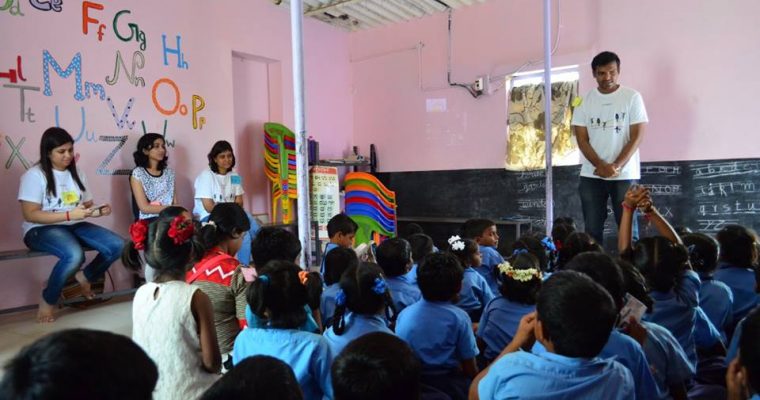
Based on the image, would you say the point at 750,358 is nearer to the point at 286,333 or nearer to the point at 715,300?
the point at 286,333

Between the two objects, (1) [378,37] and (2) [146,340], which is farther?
(1) [378,37]

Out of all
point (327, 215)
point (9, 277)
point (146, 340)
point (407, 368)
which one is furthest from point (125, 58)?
point (407, 368)

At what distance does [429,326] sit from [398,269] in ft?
2.11

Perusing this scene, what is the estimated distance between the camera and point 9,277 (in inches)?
142

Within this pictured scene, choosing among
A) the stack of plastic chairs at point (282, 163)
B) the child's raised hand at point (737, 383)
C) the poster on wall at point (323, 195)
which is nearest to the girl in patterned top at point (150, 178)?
the stack of plastic chairs at point (282, 163)

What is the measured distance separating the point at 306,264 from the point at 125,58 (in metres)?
2.95

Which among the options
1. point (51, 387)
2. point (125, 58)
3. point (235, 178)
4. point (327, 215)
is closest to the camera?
point (51, 387)

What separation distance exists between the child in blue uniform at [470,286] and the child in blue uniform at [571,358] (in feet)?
3.49

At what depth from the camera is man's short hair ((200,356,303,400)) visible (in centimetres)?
80

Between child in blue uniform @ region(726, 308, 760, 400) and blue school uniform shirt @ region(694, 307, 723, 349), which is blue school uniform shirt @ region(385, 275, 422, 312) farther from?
child in blue uniform @ region(726, 308, 760, 400)

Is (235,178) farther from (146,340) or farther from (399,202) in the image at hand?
(146,340)

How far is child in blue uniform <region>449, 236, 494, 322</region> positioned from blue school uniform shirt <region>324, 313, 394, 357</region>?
2.08 ft

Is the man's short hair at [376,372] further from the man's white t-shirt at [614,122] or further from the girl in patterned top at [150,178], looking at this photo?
the girl in patterned top at [150,178]

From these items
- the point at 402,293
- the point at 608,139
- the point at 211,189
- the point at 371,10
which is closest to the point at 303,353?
the point at 402,293
